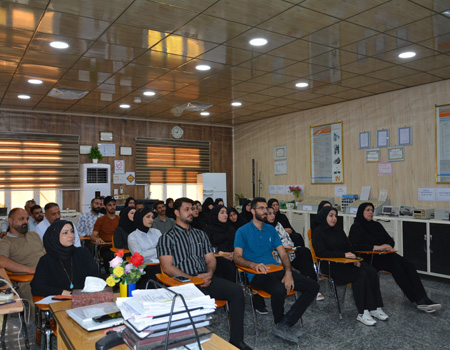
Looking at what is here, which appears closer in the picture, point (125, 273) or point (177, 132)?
point (125, 273)

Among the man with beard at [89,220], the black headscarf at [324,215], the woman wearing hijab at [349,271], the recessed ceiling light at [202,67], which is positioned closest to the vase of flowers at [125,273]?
the woman wearing hijab at [349,271]

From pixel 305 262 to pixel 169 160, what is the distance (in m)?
6.08

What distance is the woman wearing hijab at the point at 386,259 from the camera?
191 inches

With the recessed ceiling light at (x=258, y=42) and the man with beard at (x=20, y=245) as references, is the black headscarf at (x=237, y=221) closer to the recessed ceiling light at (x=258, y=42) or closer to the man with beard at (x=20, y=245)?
the recessed ceiling light at (x=258, y=42)

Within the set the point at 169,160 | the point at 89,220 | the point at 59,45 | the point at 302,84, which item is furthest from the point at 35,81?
the point at 169,160

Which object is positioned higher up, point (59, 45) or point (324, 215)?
point (59, 45)

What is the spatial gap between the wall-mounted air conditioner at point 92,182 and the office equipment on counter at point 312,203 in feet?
14.4

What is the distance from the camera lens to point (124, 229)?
5.80 metres

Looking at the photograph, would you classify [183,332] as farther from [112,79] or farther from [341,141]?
[341,141]

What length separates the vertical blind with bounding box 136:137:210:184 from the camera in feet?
33.6

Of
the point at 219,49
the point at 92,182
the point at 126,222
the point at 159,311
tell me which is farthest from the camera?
the point at 92,182

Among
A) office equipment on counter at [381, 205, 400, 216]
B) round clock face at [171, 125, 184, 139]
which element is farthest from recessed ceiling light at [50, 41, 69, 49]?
round clock face at [171, 125, 184, 139]

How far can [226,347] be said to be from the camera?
6.09 ft

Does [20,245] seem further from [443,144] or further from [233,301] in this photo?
[443,144]
